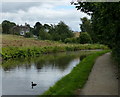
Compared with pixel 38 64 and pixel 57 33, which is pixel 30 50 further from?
pixel 57 33

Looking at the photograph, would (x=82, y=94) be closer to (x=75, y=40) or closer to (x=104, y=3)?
(x=104, y=3)

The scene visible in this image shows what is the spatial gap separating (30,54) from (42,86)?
34.1 m

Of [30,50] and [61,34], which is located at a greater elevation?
[61,34]

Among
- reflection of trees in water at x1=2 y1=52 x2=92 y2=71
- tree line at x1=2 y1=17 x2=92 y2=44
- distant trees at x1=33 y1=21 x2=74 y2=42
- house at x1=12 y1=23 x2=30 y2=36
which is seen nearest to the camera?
reflection of trees in water at x1=2 y1=52 x2=92 y2=71

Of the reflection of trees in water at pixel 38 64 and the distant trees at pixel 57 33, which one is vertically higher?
the distant trees at pixel 57 33


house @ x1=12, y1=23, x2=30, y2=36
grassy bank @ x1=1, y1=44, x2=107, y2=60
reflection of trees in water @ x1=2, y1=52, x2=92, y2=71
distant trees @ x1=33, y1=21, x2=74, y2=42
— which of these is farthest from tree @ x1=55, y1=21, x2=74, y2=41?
reflection of trees in water @ x1=2, y1=52, x2=92, y2=71

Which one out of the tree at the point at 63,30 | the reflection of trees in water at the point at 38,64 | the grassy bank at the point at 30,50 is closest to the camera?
the reflection of trees in water at the point at 38,64

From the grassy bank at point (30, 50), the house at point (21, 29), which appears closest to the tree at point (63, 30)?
the grassy bank at point (30, 50)

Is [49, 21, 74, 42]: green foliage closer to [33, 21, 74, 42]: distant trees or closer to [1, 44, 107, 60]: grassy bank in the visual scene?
[33, 21, 74, 42]: distant trees

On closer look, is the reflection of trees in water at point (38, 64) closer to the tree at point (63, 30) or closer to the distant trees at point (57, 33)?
the distant trees at point (57, 33)

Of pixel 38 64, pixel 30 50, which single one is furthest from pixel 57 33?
pixel 38 64

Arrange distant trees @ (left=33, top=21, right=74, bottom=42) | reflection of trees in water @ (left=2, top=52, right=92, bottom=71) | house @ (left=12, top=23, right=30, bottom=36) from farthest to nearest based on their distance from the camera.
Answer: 1. house @ (left=12, top=23, right=30, bottom=36)
2. distant trees @ (left=33, top=21, right=74, bottom=42)
3. reflection of trees in water @ (left=2, top=52, right=92, bottom=71)

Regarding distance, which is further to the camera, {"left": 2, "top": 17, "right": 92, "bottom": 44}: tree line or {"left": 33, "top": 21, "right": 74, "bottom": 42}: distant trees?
{"left": 33, "top": 21, "right": 74, "bottom": 42}: distant trees

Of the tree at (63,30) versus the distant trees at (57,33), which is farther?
the tree at (63,30)
